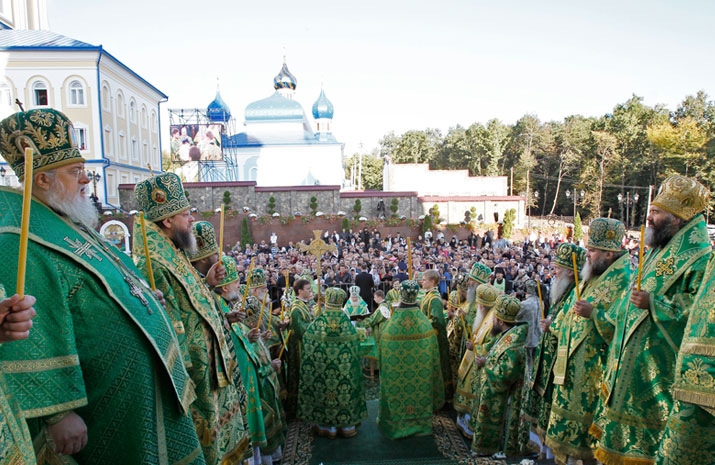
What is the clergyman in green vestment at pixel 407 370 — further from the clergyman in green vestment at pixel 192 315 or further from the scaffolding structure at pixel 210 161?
the scaffolding structure at pixel 210 161

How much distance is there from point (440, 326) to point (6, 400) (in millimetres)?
5388

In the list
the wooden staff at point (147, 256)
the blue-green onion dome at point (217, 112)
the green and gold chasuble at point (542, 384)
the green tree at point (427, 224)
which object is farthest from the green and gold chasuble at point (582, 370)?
the blue-green onion dome at point (217, 112)

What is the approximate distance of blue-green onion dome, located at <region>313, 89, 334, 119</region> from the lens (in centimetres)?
4625

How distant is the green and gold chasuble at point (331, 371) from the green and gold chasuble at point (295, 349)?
52cm

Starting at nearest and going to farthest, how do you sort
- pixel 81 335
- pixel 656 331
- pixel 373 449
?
pixel 81 335
pixel 656 331
pixel 373 449

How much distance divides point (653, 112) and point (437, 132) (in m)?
26.6

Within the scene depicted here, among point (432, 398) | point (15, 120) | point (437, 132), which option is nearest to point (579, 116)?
point (437, 132)

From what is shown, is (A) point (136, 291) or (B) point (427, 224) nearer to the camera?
(A) point (136, 291)

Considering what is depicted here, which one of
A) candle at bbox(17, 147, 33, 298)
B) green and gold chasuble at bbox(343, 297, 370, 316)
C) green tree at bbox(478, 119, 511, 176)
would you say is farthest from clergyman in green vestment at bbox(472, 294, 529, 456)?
green tree at bbox(478, 119, 511, 176)

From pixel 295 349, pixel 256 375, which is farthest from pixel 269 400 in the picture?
pixel 295 349

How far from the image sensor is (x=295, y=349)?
6.19 m

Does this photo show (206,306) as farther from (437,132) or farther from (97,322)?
(437,132)

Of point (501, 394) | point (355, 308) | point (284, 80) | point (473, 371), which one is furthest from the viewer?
point (284, 80)

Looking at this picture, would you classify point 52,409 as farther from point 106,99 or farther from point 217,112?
point 217,112
